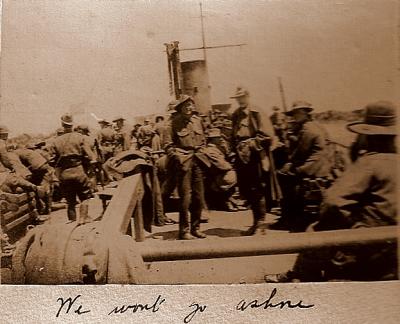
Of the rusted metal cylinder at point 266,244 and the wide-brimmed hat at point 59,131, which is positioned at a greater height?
the wide-brimmed hat at point 59,131

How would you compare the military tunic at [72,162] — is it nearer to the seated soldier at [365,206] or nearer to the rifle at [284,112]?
the rifle at [284,112]

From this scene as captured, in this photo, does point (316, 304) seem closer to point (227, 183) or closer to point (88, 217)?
point (227, 183)

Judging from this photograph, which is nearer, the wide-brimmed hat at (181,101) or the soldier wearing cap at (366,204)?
the soldier wearing cap at (366,204)

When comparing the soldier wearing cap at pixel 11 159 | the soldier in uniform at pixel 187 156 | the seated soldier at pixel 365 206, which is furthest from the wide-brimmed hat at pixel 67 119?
the seated soldier at pixel 365 206

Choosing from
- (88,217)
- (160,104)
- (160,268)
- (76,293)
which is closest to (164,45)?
(160,104)

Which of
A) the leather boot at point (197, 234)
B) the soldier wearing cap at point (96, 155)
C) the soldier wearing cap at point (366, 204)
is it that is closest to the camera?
the soldier wearing cap at point (366, 204)

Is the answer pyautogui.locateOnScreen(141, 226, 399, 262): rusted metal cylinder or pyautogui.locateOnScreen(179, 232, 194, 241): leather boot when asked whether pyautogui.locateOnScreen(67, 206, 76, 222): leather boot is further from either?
pyautogui.locateOnScreen(179, 232, 194, 241): leather boot

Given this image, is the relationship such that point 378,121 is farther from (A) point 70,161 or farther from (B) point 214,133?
(A) point 70,161
